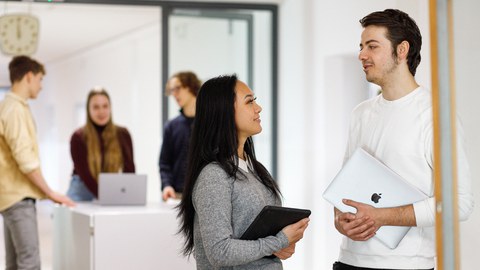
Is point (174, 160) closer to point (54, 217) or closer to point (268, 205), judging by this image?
point (54, 217)

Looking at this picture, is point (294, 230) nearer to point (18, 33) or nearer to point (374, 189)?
point (374, 189)

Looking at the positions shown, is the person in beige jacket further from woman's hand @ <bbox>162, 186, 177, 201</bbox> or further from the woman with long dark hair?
the woman with long dark hair

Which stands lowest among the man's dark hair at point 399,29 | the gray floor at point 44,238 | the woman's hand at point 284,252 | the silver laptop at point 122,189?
the gray floor at point 44,238

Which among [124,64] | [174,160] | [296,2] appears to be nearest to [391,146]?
[174,160]

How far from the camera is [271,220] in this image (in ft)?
9.00

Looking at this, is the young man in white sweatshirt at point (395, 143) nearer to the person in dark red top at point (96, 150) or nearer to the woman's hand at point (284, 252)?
the woman's hand at point (284, 252)

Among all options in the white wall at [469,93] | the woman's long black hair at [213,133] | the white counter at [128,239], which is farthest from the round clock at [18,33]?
the white wall at [469,93]

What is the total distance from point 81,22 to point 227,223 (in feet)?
33.6

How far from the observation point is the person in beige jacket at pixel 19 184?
539cm

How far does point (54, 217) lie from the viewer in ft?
20.4

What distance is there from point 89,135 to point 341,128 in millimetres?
2084

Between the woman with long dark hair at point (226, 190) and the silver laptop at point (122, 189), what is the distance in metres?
2.74

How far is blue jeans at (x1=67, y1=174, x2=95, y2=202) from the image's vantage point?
6.38 metres

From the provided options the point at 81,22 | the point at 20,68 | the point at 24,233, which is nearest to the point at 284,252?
the point at 24,233
